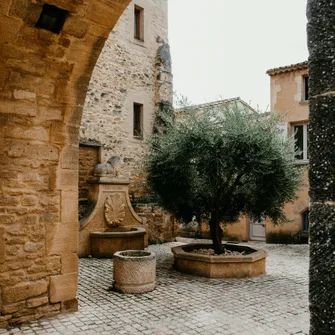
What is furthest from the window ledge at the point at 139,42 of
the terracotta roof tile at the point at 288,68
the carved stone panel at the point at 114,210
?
the carved stone panel at the point at 114,210

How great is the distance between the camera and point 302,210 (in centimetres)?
1373

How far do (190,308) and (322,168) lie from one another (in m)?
4.38

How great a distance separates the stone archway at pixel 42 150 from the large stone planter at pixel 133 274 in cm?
115

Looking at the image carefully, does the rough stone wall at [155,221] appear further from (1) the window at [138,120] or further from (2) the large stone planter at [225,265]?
(2) the large stone planter at [225,265]

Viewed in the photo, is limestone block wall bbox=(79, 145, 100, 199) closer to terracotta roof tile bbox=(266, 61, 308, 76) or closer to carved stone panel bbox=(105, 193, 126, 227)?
carved stone panel bbox=(105, 193, 126, 227)

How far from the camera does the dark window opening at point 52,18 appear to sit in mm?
4035

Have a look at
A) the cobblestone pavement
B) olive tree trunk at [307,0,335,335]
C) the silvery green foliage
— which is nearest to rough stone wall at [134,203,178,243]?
the silvery green foliage

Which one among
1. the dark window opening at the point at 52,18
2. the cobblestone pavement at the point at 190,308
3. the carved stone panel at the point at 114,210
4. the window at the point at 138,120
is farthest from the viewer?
the window at the point at 138,120

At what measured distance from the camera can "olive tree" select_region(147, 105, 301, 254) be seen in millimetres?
7348

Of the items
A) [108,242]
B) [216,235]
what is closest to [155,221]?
[108,242]

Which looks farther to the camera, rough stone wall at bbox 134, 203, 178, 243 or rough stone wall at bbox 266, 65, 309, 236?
rough stone wall at bbox 266, 65, 309, 236

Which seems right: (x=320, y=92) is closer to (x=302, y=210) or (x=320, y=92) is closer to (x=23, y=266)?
(x=23, y=266)

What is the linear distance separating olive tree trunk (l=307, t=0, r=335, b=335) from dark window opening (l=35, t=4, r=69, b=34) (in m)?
3.51

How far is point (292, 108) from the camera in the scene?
1418 cm
